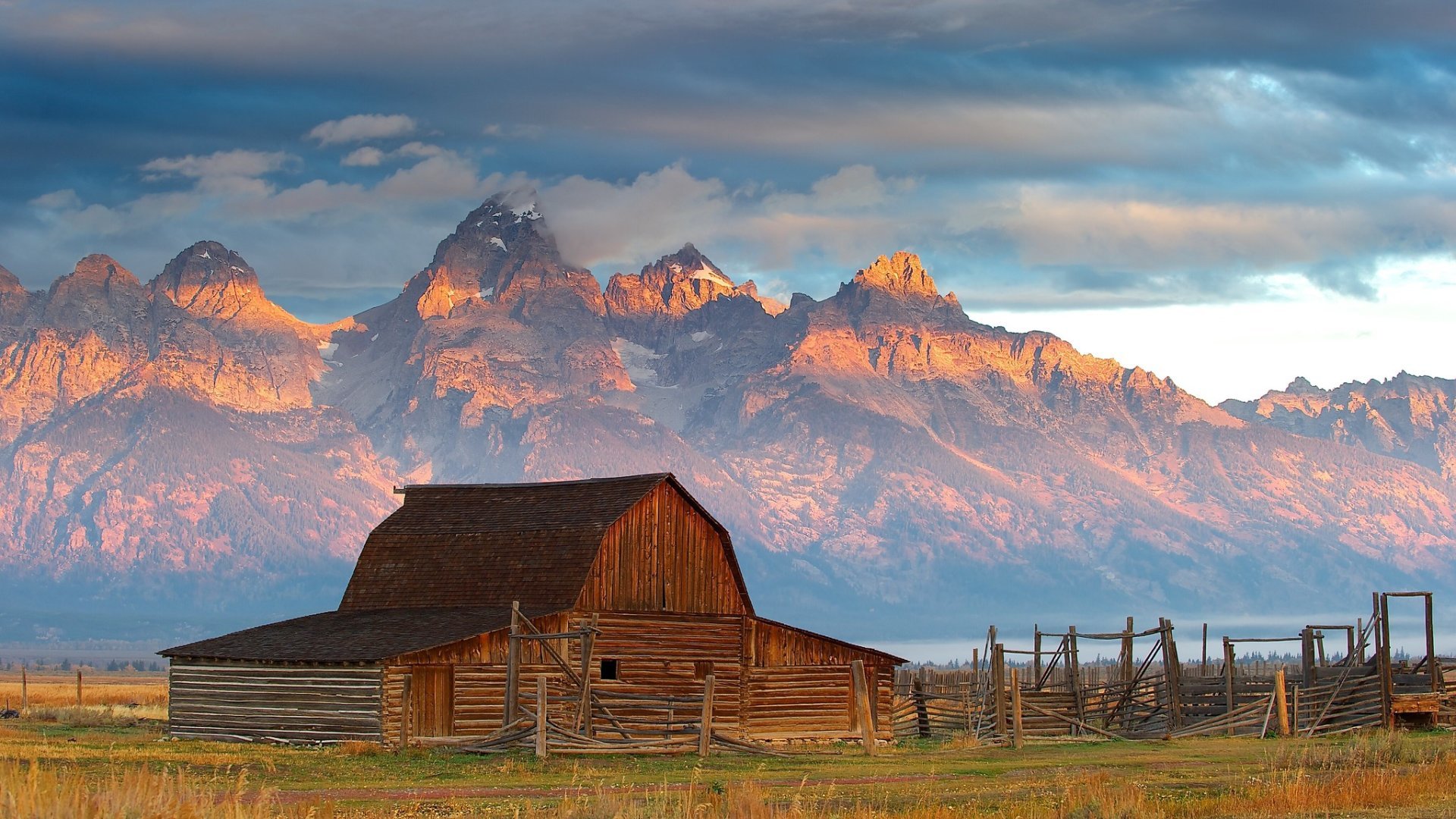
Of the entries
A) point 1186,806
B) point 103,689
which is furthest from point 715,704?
point 103,689

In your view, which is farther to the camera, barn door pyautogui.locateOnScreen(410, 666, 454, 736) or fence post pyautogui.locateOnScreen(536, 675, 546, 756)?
barn door pyautogui.locateOnScreen(410, 666, 454, 736)

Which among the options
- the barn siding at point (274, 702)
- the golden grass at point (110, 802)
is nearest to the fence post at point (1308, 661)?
the barn siding at point (274, 702)

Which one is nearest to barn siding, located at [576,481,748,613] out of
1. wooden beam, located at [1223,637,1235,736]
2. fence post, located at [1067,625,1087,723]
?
fence post, located at [1067,625,1087,723]

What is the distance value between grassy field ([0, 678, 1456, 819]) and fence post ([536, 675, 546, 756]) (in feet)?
1.49

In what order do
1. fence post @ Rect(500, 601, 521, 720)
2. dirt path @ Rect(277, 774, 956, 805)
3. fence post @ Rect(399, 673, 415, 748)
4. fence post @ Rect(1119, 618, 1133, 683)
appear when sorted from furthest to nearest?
1. fence post @ Rect(1119, 618, 1133, 683)
2. fence post @ Rect(399, 673, 415, 748)
3. fence post @ Rect(500, 601, 521, 720)
4. dirt path @ Rect(277, 774, 956, 805)

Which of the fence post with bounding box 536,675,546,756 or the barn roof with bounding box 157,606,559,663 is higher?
the barn roof with bounding box 157,606,559,663

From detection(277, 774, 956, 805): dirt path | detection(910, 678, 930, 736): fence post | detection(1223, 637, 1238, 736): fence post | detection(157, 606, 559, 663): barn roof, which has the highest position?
detection(157, 606, 559, 663): barn roof

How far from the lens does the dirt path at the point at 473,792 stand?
1131 inches

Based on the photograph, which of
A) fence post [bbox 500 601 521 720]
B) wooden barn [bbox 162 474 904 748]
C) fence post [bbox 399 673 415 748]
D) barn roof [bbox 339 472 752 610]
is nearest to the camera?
fence post [bbox 500 601 521 720]

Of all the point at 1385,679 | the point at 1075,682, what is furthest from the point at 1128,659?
the point at 1385,679

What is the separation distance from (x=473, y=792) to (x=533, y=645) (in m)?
16.4

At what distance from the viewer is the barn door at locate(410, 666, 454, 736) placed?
45.1 m

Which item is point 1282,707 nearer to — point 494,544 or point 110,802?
point 494,544

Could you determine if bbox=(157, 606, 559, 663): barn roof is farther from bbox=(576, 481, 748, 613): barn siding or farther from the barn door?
bbox=(576, 481, 748, 613): barn siding
